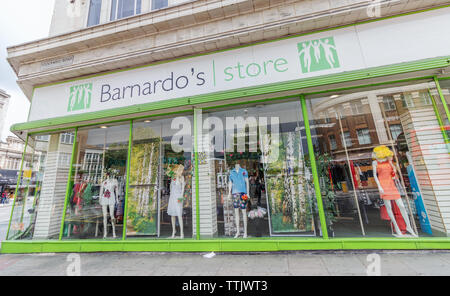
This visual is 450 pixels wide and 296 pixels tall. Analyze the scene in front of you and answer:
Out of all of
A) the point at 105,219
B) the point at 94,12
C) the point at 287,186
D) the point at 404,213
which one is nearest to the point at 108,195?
the point at 105,219

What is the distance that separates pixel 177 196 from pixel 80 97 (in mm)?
4274

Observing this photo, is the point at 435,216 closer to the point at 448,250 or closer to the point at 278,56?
the point at 448,250

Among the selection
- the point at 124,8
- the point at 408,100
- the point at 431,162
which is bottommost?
the point at 431,162

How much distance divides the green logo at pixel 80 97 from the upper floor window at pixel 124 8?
3133 millimetres

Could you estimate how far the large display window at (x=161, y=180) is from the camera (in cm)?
477

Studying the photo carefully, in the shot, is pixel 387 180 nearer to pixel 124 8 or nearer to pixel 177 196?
pixel 177 196

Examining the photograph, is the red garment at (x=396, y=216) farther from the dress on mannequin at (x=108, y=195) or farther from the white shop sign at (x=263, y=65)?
the dress on mannequin at (x=108, y=195)

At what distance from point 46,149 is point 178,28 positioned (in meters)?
5.65

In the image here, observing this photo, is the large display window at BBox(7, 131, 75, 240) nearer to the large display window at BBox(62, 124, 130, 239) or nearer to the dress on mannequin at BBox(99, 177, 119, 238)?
the large display window at BBox(62, 124, 130, 239)

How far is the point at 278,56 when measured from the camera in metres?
4.52

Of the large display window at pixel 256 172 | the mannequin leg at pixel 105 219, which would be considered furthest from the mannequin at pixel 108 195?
the large display window at pixel 256 172

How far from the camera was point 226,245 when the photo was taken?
4012 millimetres

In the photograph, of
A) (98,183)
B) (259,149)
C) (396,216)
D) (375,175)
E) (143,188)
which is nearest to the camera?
(396,216)

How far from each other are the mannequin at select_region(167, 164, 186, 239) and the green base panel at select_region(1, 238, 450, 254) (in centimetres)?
68
